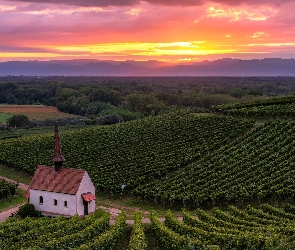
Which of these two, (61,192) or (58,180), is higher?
(58,180)

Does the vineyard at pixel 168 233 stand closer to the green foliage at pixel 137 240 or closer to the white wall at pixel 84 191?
the green foliage at pixel 137 240

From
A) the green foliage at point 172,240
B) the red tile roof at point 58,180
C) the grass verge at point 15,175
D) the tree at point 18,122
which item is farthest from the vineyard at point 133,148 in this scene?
the tree at point 18,122

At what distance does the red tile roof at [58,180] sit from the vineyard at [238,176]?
327 inches

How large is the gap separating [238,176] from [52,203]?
19876mm

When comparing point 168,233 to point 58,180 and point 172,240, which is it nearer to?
point 172,240

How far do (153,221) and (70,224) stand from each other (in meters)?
6.47

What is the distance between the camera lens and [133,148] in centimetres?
6031

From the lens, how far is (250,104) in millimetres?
72438

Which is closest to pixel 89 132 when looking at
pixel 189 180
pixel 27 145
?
pixel 27 145

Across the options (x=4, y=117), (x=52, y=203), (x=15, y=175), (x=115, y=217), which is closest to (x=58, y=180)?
(x=52, y=203)

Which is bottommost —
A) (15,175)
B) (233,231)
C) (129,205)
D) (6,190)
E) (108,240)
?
(15,175)

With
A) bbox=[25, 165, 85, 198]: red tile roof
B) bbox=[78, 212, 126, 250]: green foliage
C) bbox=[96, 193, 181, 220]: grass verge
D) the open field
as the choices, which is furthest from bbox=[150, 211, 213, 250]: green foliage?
the open field

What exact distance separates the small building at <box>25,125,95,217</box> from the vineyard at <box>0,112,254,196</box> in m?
8.23

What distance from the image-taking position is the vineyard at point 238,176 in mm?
40219
